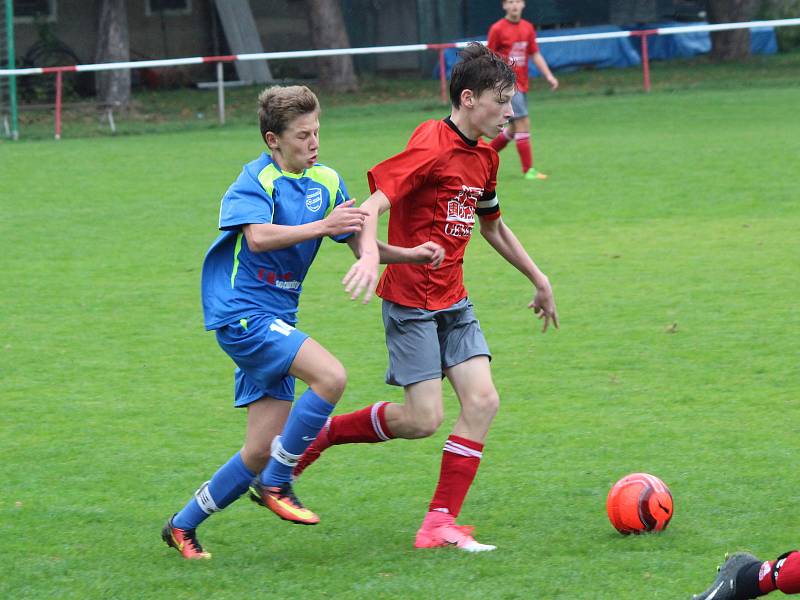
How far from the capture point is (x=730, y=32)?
93.1 ft

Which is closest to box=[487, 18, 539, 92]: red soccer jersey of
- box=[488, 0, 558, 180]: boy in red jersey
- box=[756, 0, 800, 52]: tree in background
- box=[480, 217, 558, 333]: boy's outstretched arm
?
box=[488, 0, 558, 180]: boy in red jersey

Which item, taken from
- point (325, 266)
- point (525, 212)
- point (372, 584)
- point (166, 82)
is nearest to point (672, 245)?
point (525, 212)

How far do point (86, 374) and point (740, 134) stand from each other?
39.6 feet

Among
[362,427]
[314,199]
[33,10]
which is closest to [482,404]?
[362,427]

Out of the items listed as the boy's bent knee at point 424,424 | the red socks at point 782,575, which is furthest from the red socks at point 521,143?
the red socks at point 782,575

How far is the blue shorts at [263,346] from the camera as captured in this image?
4.30 m

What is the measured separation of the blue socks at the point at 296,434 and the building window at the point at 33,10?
90.3 feet

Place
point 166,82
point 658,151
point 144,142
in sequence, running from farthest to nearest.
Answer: point 166,82
point 144,142
point 658,151

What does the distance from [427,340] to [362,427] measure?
56 cm

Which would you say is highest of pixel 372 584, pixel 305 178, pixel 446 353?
pixel 305 178

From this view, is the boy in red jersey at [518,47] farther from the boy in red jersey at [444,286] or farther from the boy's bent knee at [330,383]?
the boy's bent knee at [330,383]

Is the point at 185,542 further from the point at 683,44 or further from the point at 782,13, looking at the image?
the point at 782,13

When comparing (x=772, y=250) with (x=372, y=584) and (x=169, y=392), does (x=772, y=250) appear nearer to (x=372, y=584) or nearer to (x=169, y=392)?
(x=169, y=392)

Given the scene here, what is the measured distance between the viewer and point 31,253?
11.0 meters
